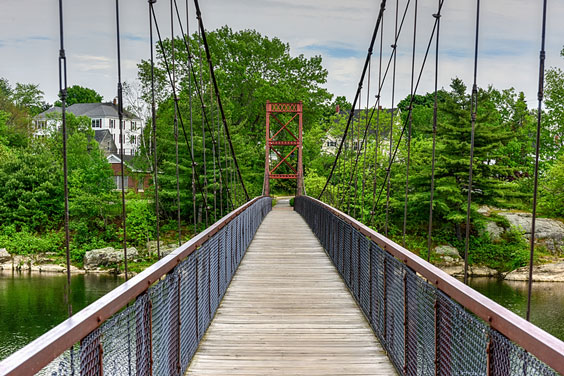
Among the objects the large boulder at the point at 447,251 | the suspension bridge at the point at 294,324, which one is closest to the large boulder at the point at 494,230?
the large boulder at the point at 447,251

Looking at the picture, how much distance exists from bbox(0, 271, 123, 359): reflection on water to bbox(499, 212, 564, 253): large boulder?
53.6 ft

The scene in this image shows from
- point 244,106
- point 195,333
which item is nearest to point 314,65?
point 244,106

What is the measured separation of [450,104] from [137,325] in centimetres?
2006

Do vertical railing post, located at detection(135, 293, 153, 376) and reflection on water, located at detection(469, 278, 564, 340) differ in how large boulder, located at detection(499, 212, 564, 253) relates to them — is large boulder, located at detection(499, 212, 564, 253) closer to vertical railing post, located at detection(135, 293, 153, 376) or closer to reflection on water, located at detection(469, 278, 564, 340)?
reflection on water, located at detection(469, 278, 564, 340)

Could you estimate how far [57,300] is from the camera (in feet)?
53.9

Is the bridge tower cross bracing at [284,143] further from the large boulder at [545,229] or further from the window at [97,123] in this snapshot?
the window at [97,123]

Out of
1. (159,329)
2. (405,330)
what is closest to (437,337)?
(405,330)

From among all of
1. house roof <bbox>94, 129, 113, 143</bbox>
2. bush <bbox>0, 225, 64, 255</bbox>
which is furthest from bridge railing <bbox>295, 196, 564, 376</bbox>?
house roof <bbox>94, 129, 113, 143</bbox>

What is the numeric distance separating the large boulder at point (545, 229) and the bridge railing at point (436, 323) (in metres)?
19.1

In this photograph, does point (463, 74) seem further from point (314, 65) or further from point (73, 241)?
point (73, 241)

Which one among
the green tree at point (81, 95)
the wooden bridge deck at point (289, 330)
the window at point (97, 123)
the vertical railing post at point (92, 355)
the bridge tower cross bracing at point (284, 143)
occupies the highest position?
the green tree at point (81, 95)

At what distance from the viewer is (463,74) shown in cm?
3191

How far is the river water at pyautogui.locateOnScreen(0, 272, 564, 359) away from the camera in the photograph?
13.7m

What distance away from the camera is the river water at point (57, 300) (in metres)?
13.7
